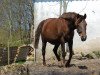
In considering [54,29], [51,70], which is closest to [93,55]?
[54,29]

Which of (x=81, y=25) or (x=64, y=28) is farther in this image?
(x=64, y=28)

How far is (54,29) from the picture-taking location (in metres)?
13.2

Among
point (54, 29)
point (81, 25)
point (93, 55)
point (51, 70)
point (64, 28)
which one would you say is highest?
point (81, 25)

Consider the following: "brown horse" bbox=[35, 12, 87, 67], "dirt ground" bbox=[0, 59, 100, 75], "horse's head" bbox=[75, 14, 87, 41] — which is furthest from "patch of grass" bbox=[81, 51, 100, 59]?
"horse's head" bbox=[75, 14, 87, 41]

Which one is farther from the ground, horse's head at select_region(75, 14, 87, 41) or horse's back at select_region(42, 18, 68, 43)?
horse's head at select_region(75, 14, 87, 41)

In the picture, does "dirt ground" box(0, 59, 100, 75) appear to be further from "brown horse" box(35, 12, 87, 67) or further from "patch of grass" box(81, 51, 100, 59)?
"patch of grass" box(81, 51, 100, 59)

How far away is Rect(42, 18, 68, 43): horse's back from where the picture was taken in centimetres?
1286

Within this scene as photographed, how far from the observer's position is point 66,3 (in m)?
17.3

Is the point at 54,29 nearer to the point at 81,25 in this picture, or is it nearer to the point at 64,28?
the point at 64,28

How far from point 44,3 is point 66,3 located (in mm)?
1091

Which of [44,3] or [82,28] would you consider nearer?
[82,28]

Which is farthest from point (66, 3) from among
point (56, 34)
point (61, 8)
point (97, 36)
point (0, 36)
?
point (56, 34)

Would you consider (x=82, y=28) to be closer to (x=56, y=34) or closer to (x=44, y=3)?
(x=56, y=34)

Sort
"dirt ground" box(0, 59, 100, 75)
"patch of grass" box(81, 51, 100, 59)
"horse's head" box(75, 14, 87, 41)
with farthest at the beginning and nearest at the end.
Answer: "patch of grass" box(81, 51, 100, 59) < "horse's head" box(75, 14, 87, 41) < "dirt ground" box(0, 59, 100, 75)
